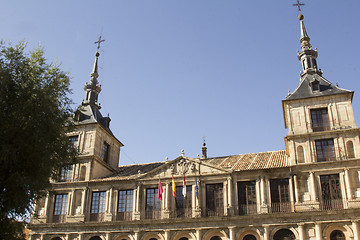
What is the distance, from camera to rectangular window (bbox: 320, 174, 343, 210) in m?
23.3

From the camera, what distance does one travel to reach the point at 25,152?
15.9 meters

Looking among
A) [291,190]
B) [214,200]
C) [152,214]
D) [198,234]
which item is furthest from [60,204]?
[291,190]

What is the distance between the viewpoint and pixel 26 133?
51.5 feet

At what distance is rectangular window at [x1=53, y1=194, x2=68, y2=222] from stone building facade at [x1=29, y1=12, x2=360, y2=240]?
0.08 m

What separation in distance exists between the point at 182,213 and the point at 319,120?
451 inches

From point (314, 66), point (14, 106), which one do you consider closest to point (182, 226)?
point (14, 106)

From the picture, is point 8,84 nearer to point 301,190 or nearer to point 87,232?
point 87,232

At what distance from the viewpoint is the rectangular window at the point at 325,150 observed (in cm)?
2492

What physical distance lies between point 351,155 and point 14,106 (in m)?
20.2

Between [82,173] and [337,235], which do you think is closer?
[337,235]

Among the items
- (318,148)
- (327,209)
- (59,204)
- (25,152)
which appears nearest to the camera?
(25,152)

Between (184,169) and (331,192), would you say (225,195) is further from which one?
(331,192)

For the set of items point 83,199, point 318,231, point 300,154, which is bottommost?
point 318,231

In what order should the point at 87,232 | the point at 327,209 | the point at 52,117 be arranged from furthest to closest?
the point at 87,232 < the point at 327,209 < the point at 52,117
